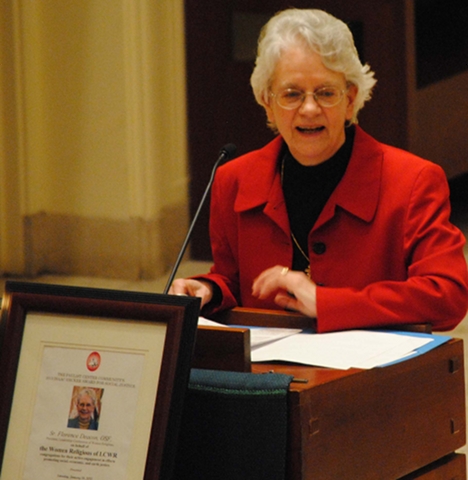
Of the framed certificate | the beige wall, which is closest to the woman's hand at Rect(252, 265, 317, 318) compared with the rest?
the framed certificate

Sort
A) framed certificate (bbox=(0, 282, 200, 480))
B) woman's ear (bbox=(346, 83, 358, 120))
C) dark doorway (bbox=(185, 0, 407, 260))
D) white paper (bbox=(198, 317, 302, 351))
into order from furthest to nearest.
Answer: dark doorway (bbox=(185, 0, 407, 260)), woman's ear (bbox=(346, 83, 358, 120)), white paper (bbox=(198, 317, 302, 351)), framed certificate (bbox=(0, 282, 200, 480))

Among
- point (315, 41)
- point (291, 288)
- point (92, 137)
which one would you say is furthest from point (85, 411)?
point (92, 137)


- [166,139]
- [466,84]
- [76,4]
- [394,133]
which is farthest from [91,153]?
[466,84]

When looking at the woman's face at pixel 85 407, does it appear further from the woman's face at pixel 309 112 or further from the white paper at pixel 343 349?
the woman's face at pixel 309 112

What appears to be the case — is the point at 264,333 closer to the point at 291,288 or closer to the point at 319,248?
the point at 291,288

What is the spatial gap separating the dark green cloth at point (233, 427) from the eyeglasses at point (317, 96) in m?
0.87

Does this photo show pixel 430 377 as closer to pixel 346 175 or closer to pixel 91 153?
pixel 346 175

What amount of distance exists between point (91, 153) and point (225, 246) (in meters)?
3.30

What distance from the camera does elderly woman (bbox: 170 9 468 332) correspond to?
193 cm

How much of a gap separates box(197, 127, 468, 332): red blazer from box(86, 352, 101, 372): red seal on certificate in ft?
2.10

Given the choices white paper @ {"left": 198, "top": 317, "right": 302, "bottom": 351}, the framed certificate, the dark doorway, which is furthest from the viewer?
the dark doorway

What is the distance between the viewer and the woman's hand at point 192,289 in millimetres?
2061

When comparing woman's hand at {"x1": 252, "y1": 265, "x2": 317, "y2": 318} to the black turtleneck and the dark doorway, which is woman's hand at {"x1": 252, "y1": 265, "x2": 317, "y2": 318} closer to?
the black turtleneck

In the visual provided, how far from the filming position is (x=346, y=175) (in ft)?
7.11
